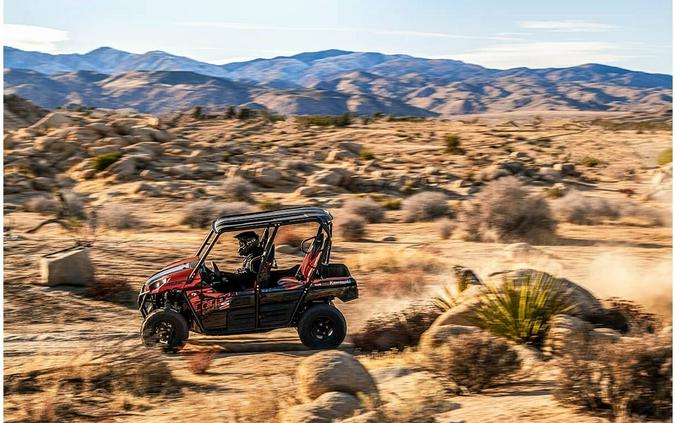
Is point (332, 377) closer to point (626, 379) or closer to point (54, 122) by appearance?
point (626, 379)

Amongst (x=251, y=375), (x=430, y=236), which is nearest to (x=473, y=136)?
(x=430, y=236)

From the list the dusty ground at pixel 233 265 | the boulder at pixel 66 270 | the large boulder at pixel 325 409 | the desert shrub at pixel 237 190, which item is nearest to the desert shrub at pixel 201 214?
the dusty ground at pixel 233 265

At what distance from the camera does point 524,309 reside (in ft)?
29.9

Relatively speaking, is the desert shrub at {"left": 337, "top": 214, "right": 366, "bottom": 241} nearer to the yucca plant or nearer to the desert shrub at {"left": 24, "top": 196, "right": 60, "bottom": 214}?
the desert shrub at {"left": 24, "top": 196, "right": 60, "bottom": 214}

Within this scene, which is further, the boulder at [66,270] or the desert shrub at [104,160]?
the desert shrub at [104,160]

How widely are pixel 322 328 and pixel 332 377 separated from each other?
242 centimetres

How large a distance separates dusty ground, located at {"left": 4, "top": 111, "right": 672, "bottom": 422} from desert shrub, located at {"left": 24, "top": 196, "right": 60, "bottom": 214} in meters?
0.34

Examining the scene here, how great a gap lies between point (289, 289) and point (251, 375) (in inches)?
47.2

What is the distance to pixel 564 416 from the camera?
21.9ft

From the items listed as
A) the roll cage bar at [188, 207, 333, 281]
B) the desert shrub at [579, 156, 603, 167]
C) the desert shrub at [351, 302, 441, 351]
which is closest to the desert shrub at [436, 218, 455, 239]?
the desert shrub at [351, 302, 441, 351]

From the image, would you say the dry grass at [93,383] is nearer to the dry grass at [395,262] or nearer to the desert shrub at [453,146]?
the dry grass at [395,262]

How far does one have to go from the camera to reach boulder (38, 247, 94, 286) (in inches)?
476

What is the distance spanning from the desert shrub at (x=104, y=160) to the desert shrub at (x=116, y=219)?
9.84 metres

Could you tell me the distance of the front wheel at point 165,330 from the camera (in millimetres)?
9092
